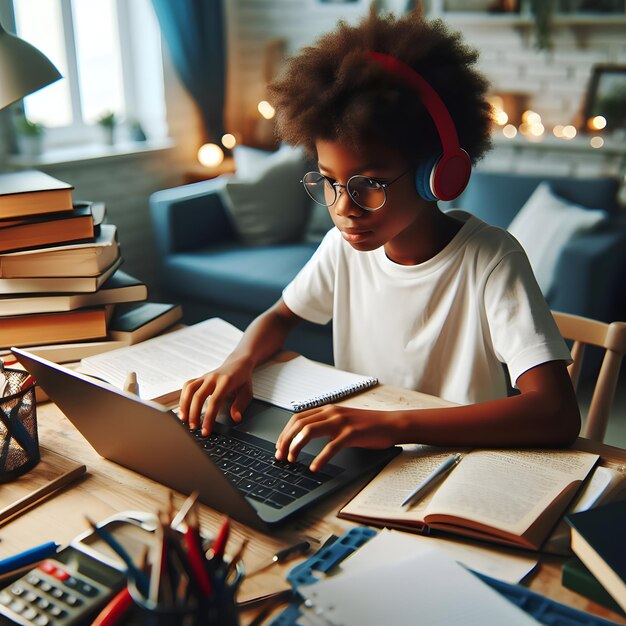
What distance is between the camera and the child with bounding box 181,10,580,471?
0.98m

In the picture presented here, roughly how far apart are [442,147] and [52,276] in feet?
2.34

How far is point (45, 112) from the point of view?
11.3ft

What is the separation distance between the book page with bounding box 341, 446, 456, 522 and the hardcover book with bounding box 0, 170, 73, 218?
0.76 m

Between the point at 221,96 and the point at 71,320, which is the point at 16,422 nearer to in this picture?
the point at 71,320

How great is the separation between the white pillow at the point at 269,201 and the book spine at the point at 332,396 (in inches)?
84.4

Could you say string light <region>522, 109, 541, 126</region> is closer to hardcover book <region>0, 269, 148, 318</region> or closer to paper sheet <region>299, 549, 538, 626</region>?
hardcover book <region>0, 269, 148, 318</region>

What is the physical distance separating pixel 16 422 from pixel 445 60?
825 mm

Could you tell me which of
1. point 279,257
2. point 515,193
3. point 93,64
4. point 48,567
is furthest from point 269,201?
point 48,567

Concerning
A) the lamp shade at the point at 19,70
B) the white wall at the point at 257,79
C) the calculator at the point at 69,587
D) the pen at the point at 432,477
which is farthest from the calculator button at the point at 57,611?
the white wall at the point at 257,79

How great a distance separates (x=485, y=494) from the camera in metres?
0.83

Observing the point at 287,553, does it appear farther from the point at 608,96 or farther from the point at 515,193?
the point at 608,96

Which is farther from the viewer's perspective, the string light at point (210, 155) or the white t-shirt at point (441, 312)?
the string light at point (210, 155)

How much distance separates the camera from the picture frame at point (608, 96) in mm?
3072

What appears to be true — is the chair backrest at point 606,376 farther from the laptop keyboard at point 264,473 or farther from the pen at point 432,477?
the laptop keyboard at point 264,473
